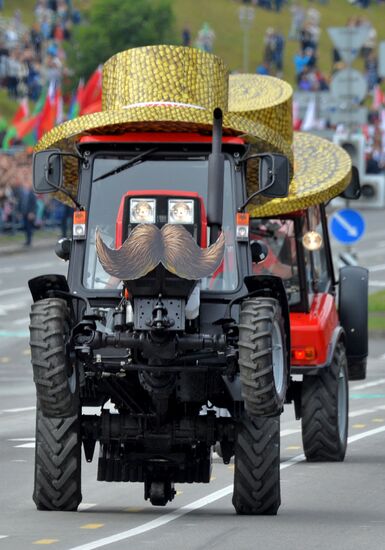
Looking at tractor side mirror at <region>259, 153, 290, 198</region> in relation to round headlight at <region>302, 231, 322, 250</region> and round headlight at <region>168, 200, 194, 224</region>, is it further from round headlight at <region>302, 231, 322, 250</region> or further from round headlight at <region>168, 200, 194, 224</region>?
round headlight at <region>302, 231, 322, 250</region>

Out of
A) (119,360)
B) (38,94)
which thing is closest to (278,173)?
(119,360)

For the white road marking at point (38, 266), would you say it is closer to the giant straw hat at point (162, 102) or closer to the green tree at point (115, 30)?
the giant straw hat at point (162, 102)

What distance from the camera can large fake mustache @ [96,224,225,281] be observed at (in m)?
12.0

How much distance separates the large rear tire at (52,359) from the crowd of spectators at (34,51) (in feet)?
171

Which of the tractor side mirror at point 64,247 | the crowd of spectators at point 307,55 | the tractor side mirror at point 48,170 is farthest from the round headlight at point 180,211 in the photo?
the crowd of spectators at point 307,55

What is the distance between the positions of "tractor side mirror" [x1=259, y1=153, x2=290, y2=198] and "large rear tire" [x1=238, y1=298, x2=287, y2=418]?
87 cm

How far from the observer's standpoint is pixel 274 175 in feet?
42.1

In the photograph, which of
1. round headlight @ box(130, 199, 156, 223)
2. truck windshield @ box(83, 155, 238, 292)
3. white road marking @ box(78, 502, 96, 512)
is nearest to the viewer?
round headlight @ box(130, 199, 156, 223)

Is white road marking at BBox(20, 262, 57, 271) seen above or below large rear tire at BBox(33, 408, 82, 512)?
below

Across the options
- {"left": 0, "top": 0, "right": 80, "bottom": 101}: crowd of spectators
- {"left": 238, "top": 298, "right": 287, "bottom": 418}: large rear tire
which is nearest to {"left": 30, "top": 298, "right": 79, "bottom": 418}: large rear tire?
{"left": 238, "top": 298, "right": 287, "bottom": 418}: large rear tire

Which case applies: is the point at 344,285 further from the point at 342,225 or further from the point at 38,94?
the point at 38,94

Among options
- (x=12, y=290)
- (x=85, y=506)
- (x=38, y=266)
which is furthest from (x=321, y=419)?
(x=38, y=266)

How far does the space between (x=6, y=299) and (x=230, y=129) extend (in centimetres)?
2696

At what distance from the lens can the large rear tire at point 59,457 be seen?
42.7 ft
